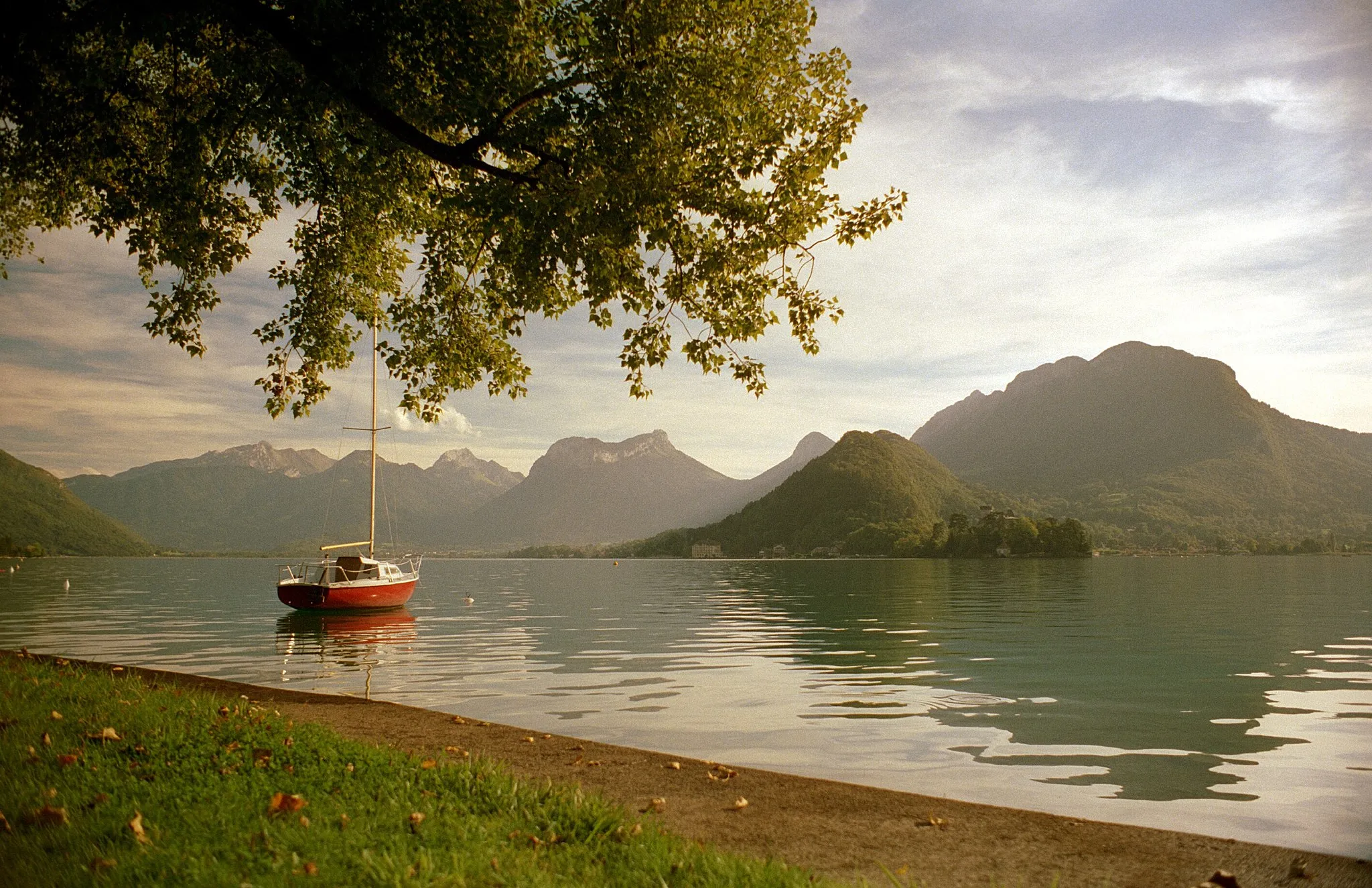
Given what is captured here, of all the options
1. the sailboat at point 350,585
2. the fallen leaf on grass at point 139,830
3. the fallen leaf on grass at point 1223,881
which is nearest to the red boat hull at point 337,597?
the sailboat at point 350,585

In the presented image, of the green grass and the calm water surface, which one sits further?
the calm water surface

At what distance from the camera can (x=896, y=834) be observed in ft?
26.6

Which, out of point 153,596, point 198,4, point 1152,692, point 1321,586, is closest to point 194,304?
point 198,4

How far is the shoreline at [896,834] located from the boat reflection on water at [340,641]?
440 inches

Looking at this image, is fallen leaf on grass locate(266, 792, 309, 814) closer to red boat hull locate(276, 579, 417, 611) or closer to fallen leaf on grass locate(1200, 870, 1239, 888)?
fallen leaf on grass locate(1200, 870, 1239, 888)

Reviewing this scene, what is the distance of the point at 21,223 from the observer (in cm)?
2155

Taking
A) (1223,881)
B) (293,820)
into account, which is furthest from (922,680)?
(293,820)

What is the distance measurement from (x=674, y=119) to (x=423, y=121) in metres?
4.44

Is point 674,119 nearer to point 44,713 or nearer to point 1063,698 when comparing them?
point 44,713

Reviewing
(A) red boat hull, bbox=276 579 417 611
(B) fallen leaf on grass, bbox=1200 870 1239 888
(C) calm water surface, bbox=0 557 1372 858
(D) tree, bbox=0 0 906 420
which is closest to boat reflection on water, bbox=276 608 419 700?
(C) calm water surface, bbox=0 557 1372 858

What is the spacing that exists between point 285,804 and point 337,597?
1768 inches

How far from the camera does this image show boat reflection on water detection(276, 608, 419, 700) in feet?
88.2

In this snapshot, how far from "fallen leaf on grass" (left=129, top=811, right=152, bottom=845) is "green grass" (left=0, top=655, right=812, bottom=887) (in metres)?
0.02

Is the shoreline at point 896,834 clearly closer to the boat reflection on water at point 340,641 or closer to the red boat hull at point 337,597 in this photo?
the boat reflection on water at point 340,641
